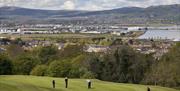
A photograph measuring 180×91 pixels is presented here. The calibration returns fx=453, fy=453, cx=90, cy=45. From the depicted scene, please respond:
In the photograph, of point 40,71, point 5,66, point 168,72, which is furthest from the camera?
point 40,71

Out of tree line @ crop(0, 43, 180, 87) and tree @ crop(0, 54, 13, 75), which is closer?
tree @ crop(0, 54, 13, 75)

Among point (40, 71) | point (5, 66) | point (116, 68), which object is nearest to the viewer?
point (5, 66)

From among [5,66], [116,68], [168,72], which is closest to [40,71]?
[5,66]

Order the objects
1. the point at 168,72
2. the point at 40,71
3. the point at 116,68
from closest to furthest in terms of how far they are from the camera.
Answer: the point at 168,72 < the point at 40,71 < the point at 116,68

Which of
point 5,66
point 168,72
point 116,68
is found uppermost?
point 5,66

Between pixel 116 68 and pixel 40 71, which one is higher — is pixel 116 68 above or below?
below

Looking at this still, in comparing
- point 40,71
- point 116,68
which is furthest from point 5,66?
point 116,68

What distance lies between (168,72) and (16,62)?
24450mm

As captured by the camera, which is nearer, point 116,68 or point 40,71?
point 40,71

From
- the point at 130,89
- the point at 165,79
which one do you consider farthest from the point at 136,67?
the point at 130,89

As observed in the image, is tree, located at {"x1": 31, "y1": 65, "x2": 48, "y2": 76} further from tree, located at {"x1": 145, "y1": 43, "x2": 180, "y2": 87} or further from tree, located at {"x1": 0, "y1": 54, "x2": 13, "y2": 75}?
tree, located at {"x1": 145, "y1": 43, "x2": 180, "y2": 87}

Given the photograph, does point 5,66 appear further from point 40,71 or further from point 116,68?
point 116,68

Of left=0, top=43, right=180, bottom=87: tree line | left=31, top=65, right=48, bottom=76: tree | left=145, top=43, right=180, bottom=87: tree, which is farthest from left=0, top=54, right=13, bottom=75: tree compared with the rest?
left=145, top=43, right=180, bottom=87: tree

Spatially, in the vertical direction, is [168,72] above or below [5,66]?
below
